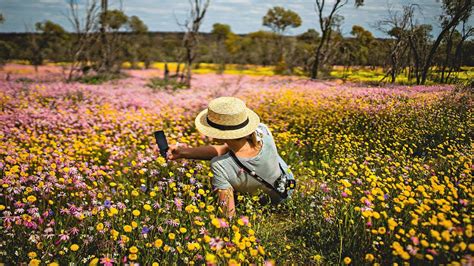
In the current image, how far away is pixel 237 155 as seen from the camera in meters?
3.07

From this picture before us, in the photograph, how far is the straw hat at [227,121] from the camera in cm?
287

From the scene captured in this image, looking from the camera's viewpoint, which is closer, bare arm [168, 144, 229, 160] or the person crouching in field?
the person crouching in field

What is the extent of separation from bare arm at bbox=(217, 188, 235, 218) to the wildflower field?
102 mm

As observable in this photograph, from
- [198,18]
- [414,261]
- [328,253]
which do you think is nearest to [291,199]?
[328,253]

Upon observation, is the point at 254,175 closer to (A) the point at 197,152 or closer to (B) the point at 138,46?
(A) the point at 197,152

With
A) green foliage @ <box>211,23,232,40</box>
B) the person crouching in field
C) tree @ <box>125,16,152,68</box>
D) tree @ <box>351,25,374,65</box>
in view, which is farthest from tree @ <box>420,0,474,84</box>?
green foliage @ <box>211,23,232,40</box>

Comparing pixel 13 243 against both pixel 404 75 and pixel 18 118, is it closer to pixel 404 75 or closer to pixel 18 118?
pixel 18 118

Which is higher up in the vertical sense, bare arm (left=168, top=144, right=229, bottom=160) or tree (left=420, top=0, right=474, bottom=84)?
tree (left=420, top=0, right=474, bottom=84)

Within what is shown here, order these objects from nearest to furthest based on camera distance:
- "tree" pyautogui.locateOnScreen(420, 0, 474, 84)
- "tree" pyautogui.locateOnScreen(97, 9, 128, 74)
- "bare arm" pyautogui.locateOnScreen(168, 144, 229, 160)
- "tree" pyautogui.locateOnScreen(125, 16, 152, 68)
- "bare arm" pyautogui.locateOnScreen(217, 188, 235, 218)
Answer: "bare arm" pyautogui.locateOnScreen(217, 188, 235, 218) < "bare arm" pyautogui.locateOnScreen(168, 144, 229, 160) < "tree" pyautogui.locateOnScreen(420, 0, 474, 84) < "tree" pyautogui.locateOnScreen(97, 9, 128, 74) < "tree" pyautogui.locateOnScreen(125, 16, 152, 68)

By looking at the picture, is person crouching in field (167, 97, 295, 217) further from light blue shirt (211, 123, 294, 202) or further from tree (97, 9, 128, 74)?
tree (97, 9, 128, 74)

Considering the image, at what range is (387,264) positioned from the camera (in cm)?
224

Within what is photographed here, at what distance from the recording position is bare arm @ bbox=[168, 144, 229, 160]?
335 centimetres

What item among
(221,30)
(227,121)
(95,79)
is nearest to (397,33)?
(227,121)

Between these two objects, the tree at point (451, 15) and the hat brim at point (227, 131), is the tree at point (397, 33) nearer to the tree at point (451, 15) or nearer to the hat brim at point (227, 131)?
the tree at point (451, 15)
